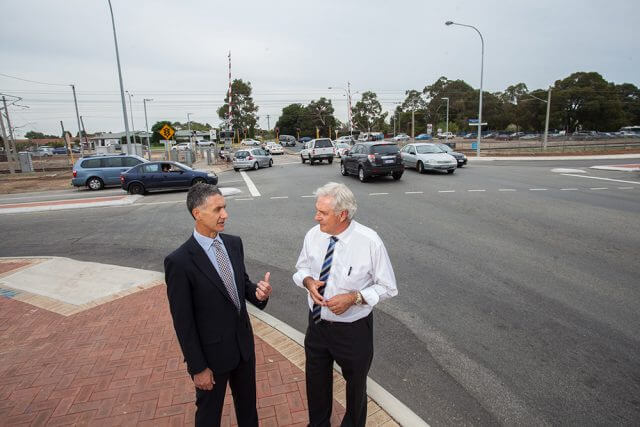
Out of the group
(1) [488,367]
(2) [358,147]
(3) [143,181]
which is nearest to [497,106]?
(2) [358,147]

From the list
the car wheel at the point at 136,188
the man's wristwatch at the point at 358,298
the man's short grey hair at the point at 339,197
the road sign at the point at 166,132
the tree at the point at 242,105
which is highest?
the tree at the point at 242,105

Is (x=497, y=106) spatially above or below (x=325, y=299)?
above

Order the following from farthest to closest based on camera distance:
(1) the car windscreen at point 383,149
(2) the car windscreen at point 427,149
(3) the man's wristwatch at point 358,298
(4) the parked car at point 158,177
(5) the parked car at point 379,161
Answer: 1. (2) the car windscreen at point 427,149
2. (1) the car windscreen at point 383,149
3. (5) the parked car at point 379,161
4. (4) the parked car at point 158,177
5. (3) the man's wristwatch at point 358,298

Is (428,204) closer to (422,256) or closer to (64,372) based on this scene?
(422,256)

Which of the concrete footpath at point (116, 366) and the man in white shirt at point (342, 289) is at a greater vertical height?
the man in white shirt at point (342, 289)

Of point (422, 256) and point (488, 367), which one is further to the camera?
point (422, 256)

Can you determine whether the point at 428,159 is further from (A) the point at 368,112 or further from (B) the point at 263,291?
(A) the point at 368,112

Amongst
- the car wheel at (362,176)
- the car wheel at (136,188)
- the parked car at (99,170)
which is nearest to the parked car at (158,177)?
the car wheel at (136,188)

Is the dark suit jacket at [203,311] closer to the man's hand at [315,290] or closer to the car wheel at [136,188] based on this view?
the man's hand at [315,290]

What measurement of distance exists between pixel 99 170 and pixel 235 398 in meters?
19.1

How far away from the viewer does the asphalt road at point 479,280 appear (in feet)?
10.5

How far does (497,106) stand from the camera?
90.0m

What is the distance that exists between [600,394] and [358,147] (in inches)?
577

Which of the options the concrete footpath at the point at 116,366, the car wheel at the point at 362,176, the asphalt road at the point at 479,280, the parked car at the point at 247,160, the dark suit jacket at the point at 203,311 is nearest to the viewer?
the dark suit jacket at the point at 203,311
